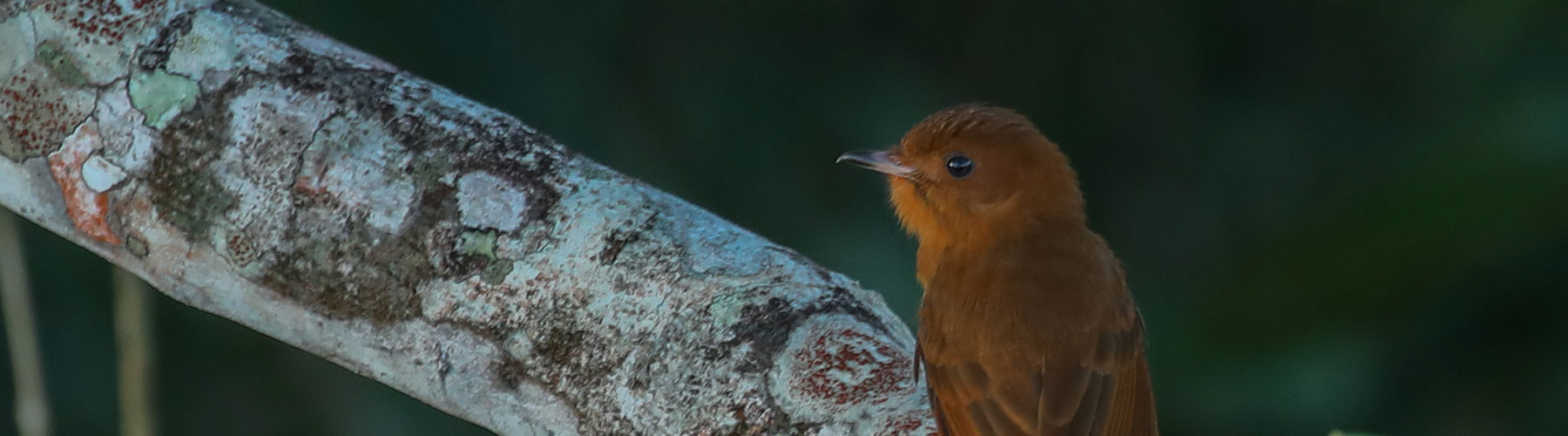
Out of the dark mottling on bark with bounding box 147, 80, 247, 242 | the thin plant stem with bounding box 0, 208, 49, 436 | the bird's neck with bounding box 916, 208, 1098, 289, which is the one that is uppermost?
the bird's neck with bounding box 916, 208, 1098, 289

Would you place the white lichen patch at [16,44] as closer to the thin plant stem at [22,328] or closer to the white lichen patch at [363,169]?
the white lichen patch at [363,169]

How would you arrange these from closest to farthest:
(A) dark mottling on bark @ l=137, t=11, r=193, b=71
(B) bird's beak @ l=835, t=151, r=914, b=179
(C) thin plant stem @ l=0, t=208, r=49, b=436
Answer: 1. (A) dark mottling on bark @ l=137, t=11, r=193, b=71
2. (C) thin plant stem @ l=0, t=208, r=49, b=436
3. (B) bird's beak @ l=835, t=151, r=914, b=179

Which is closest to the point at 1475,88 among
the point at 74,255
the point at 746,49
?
the point at 746,49

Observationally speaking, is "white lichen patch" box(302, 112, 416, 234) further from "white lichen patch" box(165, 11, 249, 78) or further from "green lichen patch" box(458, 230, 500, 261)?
"white lichen patch" box(165, 11, 249, 78)

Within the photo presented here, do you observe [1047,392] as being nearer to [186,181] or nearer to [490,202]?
[490,202]

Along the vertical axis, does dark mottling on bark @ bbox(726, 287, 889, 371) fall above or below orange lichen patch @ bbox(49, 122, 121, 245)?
above

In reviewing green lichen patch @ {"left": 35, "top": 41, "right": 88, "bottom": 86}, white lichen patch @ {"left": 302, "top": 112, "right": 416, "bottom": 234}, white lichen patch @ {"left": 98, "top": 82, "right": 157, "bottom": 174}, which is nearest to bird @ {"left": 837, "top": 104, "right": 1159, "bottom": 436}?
white lichen patch @ {"left": 302, "top": 112, "right": 416, "bottom": 234}

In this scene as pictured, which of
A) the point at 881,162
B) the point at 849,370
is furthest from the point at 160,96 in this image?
the point at 881,162
